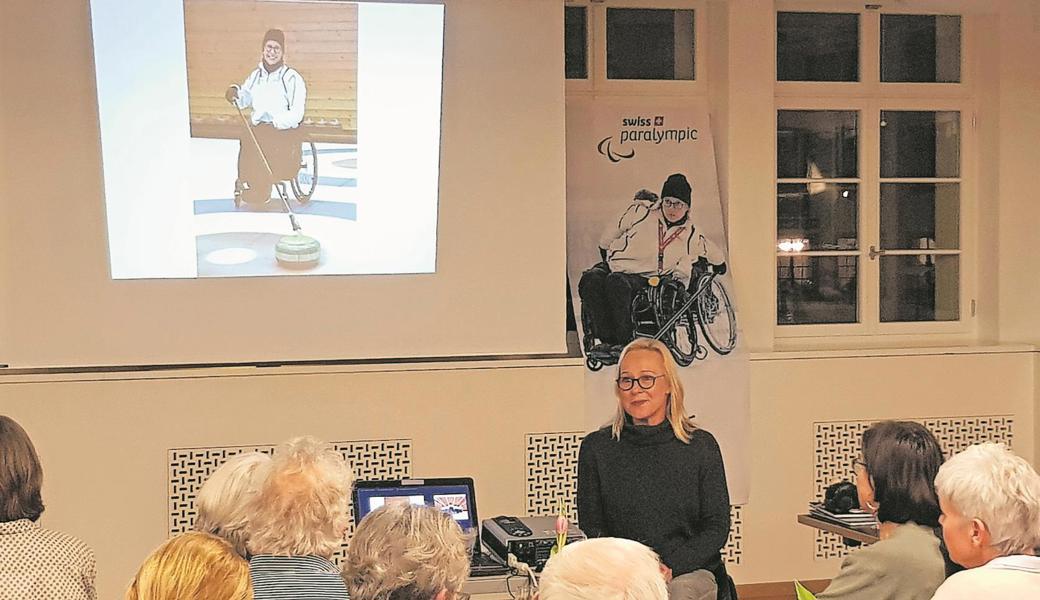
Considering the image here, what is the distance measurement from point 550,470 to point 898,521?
2859 mm

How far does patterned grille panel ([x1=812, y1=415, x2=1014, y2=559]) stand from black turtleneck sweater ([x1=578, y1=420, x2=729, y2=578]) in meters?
2.24

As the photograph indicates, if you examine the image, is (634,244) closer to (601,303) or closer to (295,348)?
(601,303)

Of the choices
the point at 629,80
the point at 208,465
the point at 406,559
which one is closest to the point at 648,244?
the point at 629,80

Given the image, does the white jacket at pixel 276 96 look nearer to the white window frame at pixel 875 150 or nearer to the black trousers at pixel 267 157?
the black trousers at pixel 267 157

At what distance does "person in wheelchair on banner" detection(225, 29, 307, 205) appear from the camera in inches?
225

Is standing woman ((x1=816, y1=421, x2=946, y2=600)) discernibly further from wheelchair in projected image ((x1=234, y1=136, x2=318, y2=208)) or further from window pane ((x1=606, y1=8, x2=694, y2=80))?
window pane ((x1=606, y1=8, x2=694, y2=80))

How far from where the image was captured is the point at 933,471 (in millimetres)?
3271

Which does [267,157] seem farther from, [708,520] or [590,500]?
[708,520]

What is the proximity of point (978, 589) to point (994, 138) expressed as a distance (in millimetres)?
4812

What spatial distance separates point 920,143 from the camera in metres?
6.91

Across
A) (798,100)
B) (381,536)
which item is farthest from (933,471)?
(798,100)

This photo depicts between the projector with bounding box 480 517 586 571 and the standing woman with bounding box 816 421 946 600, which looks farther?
the projector with bounding box 480 517 586 571

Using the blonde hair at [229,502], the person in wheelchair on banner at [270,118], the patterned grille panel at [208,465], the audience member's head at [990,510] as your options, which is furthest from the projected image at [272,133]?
the audience member's head at [990,510]

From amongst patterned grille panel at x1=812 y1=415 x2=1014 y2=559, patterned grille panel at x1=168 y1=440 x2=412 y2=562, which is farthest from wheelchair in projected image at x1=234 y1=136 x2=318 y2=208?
patterned grille panel at x1=812 y1=415 x2=1014 y2=559
